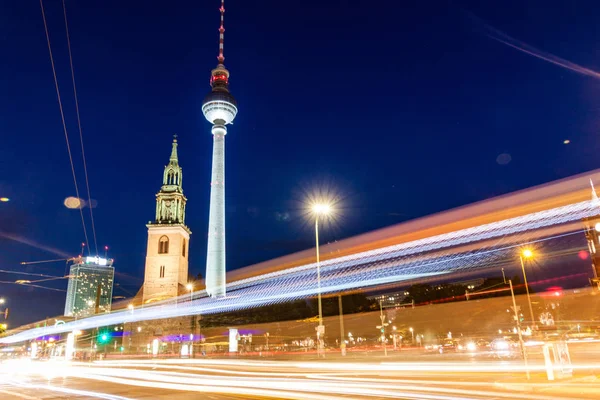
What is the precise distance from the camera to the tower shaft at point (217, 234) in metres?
101

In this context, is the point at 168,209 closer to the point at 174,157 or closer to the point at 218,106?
the point at 174,157

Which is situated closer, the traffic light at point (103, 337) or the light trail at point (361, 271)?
the light trail at point (361, 271)

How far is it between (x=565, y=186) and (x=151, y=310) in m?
72.9

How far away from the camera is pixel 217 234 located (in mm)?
104812

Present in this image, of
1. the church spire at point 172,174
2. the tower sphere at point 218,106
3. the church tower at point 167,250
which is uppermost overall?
the tower sphere at point 218,106

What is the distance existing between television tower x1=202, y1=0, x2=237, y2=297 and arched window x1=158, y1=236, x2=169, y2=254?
41.5 feet

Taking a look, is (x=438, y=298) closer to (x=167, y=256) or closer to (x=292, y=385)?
(x=167, y=256)

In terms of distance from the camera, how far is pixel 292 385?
1511 cm

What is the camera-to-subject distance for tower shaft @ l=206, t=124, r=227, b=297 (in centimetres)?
10054

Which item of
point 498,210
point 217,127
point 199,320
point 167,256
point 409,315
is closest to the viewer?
point 498,210

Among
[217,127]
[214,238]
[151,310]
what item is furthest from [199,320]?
[217,127]

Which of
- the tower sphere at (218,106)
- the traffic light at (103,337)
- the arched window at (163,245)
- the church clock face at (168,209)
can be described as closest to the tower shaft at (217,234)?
the tower sphere at (218,106)

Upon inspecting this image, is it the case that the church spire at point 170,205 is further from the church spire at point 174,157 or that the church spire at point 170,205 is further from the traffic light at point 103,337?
the traffic light at point 103,337

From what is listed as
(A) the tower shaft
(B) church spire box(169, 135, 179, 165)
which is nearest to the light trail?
(A) the tower shaft
